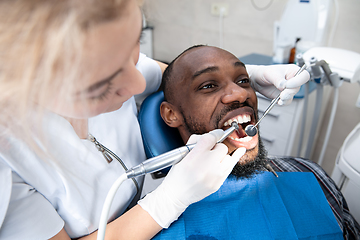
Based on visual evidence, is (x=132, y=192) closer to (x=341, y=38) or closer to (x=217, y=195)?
(x=217, y=195)

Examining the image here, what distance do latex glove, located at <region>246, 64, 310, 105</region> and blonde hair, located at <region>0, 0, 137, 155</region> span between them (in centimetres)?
77

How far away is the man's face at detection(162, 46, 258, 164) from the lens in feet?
3.06

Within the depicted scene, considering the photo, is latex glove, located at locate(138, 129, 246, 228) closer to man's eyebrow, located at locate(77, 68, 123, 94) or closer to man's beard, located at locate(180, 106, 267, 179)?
man's beard, located at locate(180, 106, 267, 179)

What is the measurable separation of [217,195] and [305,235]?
0.34m

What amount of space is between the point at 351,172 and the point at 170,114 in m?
0.86

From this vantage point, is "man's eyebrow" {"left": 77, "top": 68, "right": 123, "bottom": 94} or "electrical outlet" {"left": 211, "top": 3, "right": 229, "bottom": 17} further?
"electrical outlet" {"left": 211, "top": 3, "right": 229, "bottom": 17}

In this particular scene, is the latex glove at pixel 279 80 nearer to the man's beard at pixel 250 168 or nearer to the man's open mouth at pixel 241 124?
the man's open mouth at pixel 241 124

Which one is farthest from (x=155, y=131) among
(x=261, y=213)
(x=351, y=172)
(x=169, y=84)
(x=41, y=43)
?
(x=351, y=172)

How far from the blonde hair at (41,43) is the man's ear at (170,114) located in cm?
66

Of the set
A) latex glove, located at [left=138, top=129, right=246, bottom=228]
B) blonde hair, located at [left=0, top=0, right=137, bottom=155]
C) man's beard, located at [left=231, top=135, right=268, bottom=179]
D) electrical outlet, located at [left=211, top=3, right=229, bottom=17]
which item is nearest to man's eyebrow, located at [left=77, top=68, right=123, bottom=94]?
blonde hair, located at [left=0, top=0, right=137, bottom=155]

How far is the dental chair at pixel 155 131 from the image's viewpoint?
98cm

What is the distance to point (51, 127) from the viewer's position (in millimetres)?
661

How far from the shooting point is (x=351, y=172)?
1036 millimetres

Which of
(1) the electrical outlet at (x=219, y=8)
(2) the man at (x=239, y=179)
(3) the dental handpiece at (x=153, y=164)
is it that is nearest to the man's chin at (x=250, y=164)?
(2) the man at (x=239, y=179)
